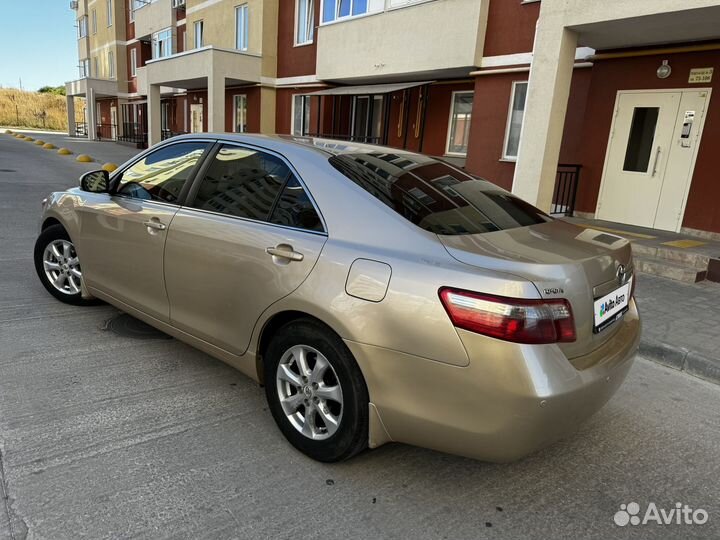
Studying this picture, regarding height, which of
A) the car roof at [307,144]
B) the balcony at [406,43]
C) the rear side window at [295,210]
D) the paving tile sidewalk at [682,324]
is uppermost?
the balcony at [406,43]

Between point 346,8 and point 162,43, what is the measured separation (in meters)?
16.8

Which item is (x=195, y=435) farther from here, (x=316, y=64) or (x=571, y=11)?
(x=316, y=64)

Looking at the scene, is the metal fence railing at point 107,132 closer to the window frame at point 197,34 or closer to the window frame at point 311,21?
the window frame at point 197,34

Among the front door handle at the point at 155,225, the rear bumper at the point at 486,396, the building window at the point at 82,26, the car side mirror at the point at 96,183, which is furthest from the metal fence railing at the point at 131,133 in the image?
the rear bumper at the point at 486,396

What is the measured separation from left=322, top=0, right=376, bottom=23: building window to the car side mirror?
1061 centimetres

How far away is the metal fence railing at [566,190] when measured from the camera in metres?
9.91

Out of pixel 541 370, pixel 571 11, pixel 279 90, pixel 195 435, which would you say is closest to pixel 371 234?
pixel 541 370

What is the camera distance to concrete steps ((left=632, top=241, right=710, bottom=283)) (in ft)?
21.5

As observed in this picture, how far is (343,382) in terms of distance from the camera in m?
2.46

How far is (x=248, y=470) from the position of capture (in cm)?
258

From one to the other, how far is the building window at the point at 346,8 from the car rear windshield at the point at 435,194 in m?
11.2

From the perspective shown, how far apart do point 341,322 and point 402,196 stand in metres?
0.72

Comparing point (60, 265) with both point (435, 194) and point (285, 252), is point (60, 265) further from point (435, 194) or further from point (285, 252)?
point (435, 194)

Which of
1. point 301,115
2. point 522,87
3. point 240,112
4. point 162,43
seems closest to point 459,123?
point 522,87
